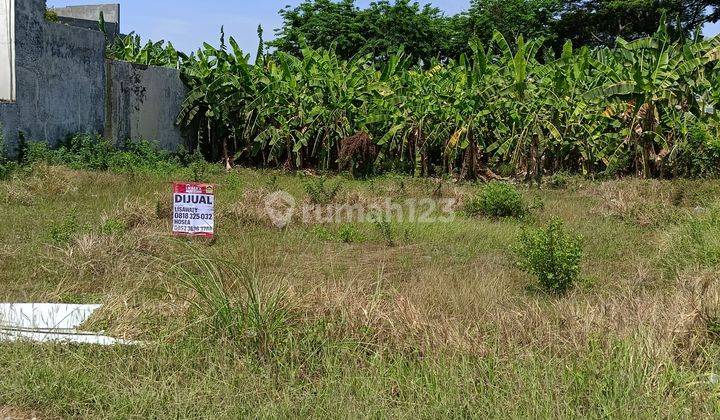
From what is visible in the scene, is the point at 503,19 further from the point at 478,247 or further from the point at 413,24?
the point at 478,247

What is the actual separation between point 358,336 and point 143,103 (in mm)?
12192

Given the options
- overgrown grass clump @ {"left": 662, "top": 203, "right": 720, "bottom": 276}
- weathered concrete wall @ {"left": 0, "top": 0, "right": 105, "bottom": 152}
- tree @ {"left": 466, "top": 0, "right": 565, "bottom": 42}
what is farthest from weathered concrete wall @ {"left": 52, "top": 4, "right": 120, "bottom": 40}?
overgrown grass clump @ {"left": 662, "top": 203, "right": 720, "bottom": 276}

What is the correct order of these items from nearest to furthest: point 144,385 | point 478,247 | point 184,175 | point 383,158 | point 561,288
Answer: point 144,385 → point 561,288 → point 478,247 → point 184,175 → point 383,158

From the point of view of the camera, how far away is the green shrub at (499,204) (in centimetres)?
961

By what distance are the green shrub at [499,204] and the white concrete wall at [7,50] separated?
295 inches

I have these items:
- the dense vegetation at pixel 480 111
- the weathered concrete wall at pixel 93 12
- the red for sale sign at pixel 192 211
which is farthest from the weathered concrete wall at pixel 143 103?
the weathered concrete wall at pixel 93 12

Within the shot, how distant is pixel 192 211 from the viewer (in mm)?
7191

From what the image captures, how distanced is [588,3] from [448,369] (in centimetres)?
3024

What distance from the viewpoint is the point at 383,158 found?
15133 millimetres

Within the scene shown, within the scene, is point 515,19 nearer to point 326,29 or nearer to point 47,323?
point 326,29

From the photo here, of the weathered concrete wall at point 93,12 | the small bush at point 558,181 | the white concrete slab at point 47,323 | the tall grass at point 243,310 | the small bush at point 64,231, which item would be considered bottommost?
the white concrete slab at point 47,323

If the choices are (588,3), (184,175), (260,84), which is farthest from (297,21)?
(184,175)

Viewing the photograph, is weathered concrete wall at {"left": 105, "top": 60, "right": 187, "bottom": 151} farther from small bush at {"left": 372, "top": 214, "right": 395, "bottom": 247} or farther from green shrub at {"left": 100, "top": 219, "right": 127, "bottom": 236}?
small bush at {"left": 372, "top": 214, "right": 395, "bottom": 247}

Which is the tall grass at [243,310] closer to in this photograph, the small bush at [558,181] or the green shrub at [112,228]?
the green shrub at [112,228]
